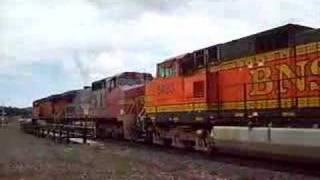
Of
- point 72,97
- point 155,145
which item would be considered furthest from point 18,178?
point 72,97

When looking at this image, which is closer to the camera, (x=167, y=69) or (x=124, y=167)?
(x=124, y=167)

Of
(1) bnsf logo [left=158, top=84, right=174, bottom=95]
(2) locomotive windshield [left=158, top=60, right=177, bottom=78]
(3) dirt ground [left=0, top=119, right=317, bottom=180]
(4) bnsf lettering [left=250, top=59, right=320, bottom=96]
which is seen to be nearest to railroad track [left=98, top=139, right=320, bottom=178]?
(3) dirt ground [left=0, top=119, right=317, bottom=180]

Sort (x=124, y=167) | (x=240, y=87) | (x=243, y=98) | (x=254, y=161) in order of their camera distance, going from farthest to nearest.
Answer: (x=240, y=87), (x=243, y=98), (x=254, y=161), (x=124, y=167)

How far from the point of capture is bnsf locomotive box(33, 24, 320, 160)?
13883 mm

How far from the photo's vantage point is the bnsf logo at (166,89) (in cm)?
2059

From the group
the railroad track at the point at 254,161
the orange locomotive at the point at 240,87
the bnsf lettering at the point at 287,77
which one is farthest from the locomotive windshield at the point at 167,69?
the bnsf lettering at the point at 287,77

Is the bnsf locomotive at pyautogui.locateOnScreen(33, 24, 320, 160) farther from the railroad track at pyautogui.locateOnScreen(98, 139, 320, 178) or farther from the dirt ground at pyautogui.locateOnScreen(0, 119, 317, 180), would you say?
the dirt ground at pyautogui.locateOnScreen(0, 119, 317, 180)

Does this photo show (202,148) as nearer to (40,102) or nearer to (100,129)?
(100,129)

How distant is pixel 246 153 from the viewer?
1570cm

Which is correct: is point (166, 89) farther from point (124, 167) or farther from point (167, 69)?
point (124, 167)

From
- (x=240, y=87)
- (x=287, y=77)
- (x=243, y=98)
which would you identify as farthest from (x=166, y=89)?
(x=287, y=77)

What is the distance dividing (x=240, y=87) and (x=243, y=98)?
0.39 metres

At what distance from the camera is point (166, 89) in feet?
69.1

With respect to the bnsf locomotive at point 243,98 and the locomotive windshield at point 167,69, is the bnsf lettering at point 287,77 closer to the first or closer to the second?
the bnsf locomotive at point 243,98
